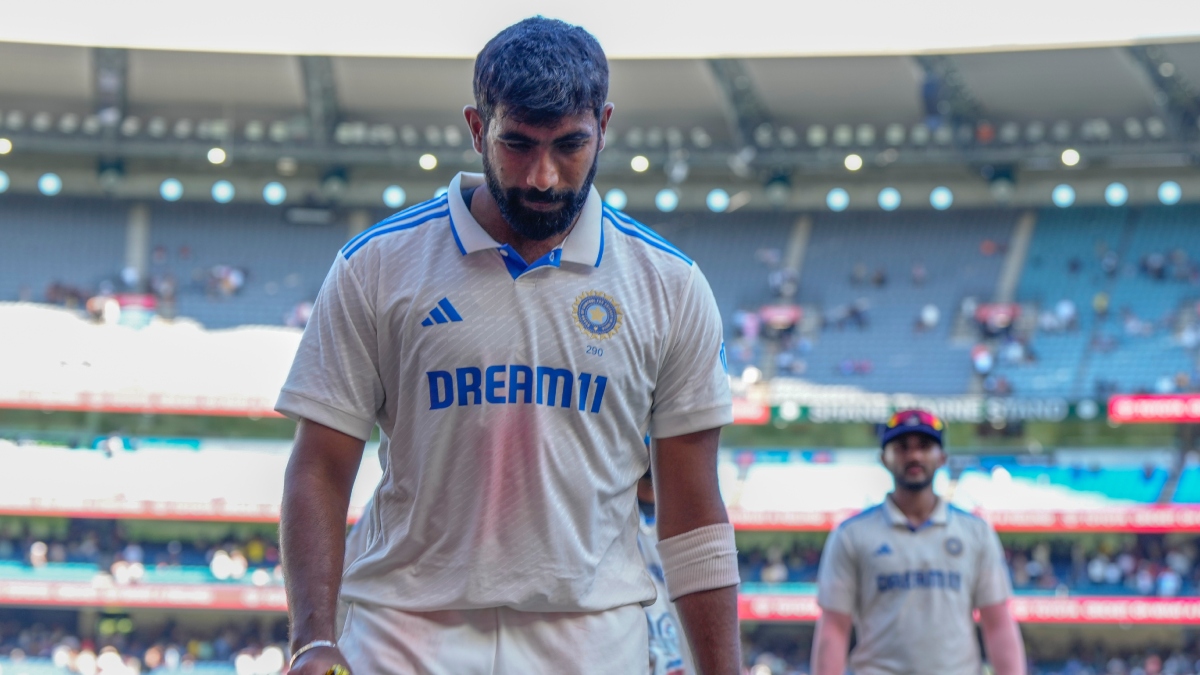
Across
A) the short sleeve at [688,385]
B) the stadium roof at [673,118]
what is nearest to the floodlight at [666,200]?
the stadium roof at [673,118]

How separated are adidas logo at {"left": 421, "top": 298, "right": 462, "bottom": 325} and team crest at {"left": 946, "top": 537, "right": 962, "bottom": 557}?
13.3 ft

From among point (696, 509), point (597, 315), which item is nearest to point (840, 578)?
point (696, 509)

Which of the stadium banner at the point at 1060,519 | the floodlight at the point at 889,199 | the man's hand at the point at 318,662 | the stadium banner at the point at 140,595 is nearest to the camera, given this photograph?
the man's hand at the point at 318,662

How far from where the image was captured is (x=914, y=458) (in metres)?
5.65

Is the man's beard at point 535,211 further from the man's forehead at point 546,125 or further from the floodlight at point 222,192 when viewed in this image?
the floodlight at point 222,192

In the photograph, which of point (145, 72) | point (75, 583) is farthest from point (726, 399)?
point (145, 72)

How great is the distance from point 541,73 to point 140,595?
23.2 metres

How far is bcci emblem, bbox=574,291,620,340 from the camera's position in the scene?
210 centimetres

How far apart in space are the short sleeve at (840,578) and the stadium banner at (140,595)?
18601 mm

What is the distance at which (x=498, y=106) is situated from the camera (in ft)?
6.58

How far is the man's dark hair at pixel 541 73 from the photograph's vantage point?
196cm

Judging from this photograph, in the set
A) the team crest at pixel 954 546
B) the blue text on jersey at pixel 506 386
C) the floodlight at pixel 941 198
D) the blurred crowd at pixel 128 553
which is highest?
the floodlight at pixel 941 198

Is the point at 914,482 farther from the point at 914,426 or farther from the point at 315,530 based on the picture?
the point at 315,530

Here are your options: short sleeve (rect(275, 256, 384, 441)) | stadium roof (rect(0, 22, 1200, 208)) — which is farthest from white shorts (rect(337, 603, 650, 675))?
stadium roof (rect(0, 22, 1200, 208))
